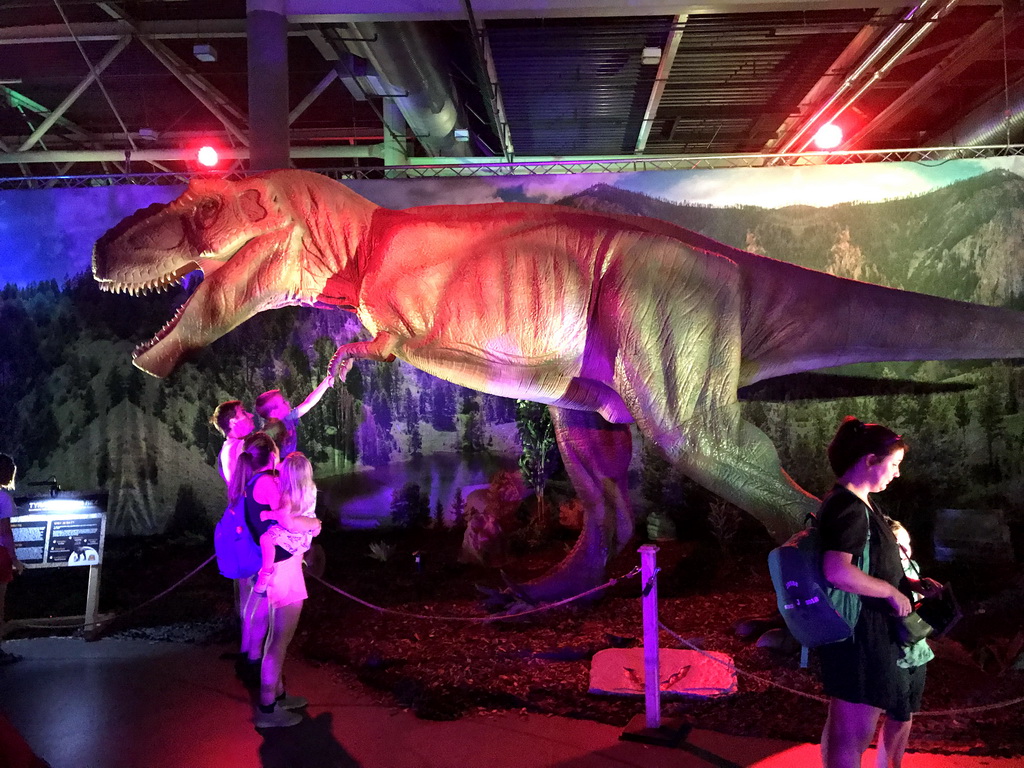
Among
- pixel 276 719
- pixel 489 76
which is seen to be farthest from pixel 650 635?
pixel 489 76

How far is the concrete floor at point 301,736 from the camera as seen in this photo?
9.57 ft

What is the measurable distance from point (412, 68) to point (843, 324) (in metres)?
4.67

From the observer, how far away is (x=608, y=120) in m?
9.09

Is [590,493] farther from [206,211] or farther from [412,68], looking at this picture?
[412,68]

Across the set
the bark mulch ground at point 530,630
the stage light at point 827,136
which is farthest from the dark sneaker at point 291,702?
the stage light at point 827,136

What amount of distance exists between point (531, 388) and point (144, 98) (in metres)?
8.39

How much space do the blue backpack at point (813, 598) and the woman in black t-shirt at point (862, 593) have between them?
26mm

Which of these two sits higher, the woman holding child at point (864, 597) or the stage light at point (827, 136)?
the stage light at point (827, 136)

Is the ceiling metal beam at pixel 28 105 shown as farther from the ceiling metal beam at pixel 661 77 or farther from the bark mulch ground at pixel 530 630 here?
the ceiling metal beam at pixel 661 77

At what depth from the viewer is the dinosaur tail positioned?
402 centimetres

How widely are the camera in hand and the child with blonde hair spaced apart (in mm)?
2249

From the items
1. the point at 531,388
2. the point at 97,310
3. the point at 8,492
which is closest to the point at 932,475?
the point at 531,388

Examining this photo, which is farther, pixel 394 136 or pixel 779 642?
pixel 394 136

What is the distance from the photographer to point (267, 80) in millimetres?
6375
